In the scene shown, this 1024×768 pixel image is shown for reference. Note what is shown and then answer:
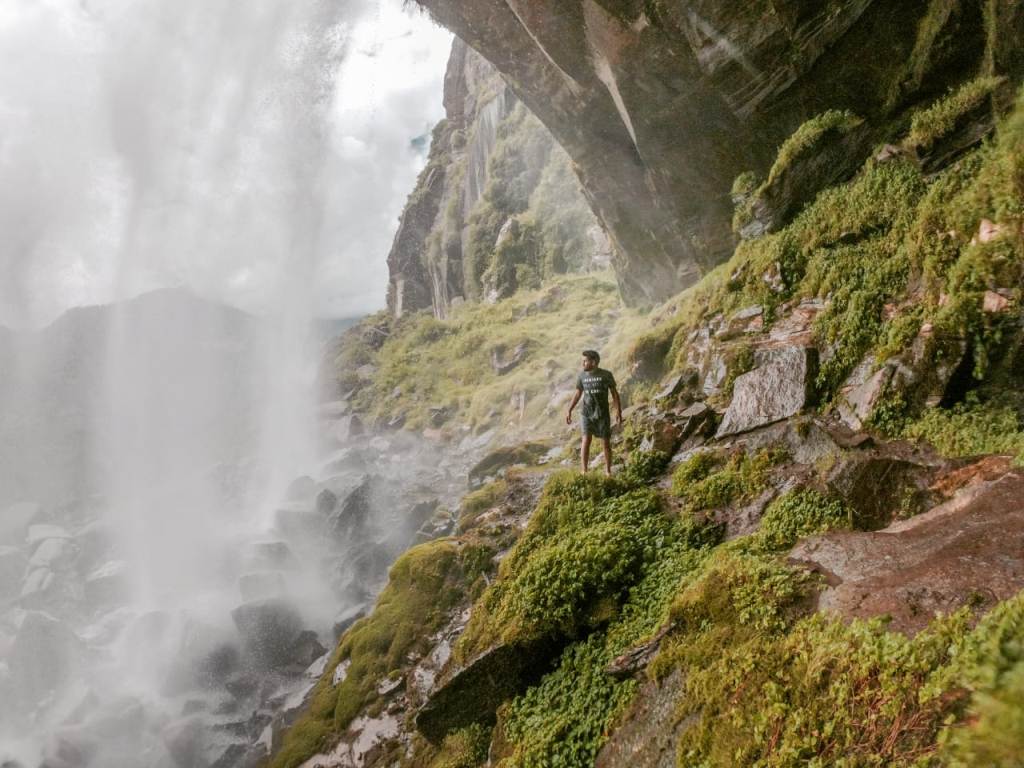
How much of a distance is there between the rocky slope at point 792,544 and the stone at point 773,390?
0.04 meters

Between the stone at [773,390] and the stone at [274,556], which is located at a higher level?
the stone at [773,390]

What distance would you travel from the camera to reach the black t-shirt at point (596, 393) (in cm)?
820

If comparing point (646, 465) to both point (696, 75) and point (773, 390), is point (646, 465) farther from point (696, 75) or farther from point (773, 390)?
point (696, 75)

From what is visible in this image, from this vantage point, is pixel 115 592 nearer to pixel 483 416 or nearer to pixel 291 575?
pixel 291 575

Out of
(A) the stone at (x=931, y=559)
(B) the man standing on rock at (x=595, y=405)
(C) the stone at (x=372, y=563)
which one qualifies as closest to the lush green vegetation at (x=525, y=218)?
(C) the stone at (x=372, y=563)

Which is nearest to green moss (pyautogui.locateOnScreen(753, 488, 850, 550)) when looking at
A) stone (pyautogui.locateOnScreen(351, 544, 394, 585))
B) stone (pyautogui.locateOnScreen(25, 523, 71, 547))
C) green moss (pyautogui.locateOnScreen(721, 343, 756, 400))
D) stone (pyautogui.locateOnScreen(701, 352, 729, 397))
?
green moss (pyautogui.locateOnScreen(721, 343, 756, 400))

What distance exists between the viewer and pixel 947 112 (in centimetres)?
802

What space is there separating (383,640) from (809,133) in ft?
40.9

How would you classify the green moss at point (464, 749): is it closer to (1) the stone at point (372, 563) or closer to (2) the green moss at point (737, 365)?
(2) the green moss at point (737, 365)

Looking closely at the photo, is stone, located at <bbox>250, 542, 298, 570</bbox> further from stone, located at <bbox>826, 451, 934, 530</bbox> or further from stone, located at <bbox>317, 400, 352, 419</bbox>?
stone, located at <bbox>317, 400, 352, 419</bbox>

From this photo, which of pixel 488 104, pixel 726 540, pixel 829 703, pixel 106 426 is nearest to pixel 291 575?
pixel 726 540

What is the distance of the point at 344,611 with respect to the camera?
14.0 meters

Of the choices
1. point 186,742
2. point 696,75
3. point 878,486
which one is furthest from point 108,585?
point 696,75

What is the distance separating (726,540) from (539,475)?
20.9 feet
